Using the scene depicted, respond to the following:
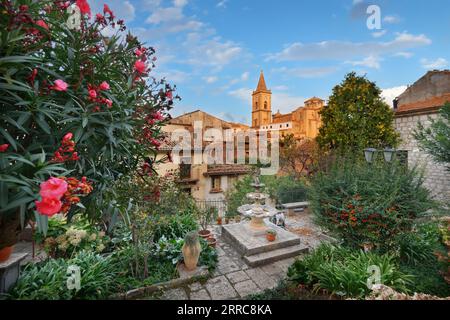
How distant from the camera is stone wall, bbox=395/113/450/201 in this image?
7882 mm

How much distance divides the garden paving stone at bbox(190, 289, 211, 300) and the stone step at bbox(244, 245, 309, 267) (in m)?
1.21

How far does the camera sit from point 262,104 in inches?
1753

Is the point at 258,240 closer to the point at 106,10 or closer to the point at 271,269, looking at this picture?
the point at 271,269

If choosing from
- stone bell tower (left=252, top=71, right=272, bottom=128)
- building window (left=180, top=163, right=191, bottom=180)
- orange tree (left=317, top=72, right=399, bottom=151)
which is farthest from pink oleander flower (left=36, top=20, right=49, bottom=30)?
stone bell tower (left=252, top=71, right=272, bottom=128)

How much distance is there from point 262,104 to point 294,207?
39531mm

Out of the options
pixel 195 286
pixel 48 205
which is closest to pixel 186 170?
pixel 195 286

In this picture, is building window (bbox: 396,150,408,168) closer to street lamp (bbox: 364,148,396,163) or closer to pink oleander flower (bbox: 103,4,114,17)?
street lamp (bbox: 364,148,396,163)

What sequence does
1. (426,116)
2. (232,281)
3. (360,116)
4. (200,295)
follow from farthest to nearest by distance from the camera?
(426,116) → (360,116) → (232,281) → (200,295)

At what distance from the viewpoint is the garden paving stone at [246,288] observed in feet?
11.1

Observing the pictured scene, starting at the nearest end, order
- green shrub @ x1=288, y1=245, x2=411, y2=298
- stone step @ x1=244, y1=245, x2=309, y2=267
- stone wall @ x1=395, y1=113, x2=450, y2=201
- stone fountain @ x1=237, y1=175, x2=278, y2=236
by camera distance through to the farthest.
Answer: green shrub @ x1=288, y1=245, x2=411, y2=298 → stone step @ x1=244, y1=245, x2=309, y2=267 → stone fountain @ x1=237, y1=175, x2=278, y2=236 → stone wall @ x1=395, y1=113, x2=450, y2=201

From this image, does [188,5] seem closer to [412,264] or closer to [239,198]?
[412,264]

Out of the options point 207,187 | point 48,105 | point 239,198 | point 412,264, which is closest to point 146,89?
point 48,105

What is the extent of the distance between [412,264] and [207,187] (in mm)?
12266

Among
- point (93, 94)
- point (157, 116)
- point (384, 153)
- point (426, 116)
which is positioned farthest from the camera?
point (426, 116)
